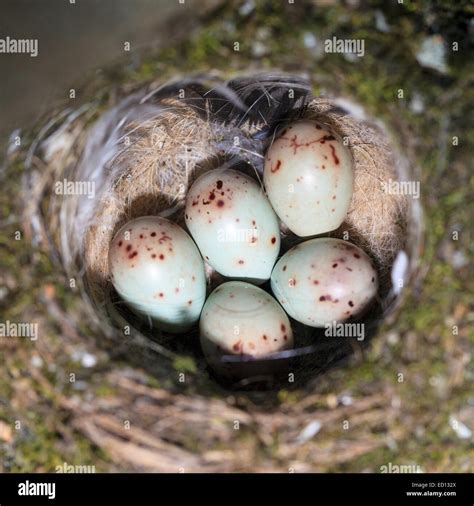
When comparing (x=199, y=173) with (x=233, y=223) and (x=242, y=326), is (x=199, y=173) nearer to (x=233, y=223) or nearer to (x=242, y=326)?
(x=233, y=223)

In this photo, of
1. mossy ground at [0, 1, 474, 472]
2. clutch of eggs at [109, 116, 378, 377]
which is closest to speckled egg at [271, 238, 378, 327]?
clutch of eggs at [109, 116, 378, 377]

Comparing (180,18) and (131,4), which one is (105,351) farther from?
(131,4)

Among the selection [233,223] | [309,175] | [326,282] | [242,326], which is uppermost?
[309,175]

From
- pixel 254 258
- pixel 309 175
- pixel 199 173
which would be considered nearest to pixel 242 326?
pixel 254 258

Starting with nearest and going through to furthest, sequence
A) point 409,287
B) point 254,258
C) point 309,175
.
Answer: point 409,287 < point 309,175 < point 254,258

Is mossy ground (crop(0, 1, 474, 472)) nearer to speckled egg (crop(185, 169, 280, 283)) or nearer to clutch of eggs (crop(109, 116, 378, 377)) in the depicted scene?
clutch of eggs (crop(109, 116, 378, 377))

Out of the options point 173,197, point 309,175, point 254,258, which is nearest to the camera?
point 309,175
